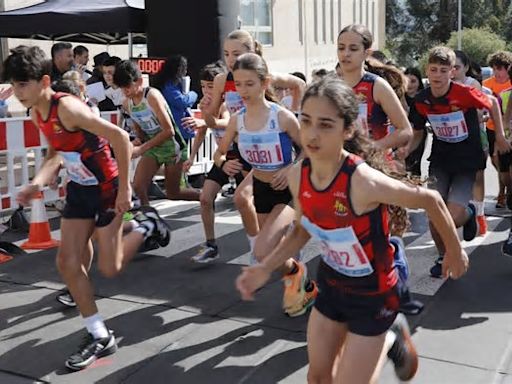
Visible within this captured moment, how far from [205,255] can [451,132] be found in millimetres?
2276

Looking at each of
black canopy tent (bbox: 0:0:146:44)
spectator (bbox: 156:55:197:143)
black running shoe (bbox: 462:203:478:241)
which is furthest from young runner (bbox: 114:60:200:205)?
black canopy tent (bbox: 0:0:146:44)

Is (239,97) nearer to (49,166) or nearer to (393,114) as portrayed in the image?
(393,114)

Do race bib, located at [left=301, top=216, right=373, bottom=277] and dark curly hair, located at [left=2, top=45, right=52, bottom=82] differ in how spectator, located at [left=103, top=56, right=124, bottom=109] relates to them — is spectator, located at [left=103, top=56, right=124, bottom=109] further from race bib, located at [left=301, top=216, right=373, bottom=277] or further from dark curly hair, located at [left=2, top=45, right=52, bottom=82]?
race bib, located at [left=301, top=216, right=373, bottom=277]

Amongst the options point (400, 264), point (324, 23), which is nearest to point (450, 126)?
point (400, 264)

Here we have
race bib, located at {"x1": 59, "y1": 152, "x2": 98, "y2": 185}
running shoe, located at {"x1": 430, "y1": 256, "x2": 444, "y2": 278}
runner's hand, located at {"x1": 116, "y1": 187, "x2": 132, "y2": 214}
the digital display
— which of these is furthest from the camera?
the digital display

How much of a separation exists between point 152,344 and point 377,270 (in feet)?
6.29

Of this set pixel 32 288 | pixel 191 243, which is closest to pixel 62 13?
pixel 191 243

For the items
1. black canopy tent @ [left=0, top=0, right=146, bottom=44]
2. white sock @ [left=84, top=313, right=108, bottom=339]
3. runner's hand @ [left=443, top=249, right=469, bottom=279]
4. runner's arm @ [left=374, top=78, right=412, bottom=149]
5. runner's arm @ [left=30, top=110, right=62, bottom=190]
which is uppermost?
black canopy tent @ [left=0, top=0, right=146, bottom=44]

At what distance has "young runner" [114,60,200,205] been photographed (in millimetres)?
6363

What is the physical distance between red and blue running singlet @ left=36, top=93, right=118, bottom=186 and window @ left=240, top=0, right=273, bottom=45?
2346 centimetres

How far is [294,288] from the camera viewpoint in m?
4.70

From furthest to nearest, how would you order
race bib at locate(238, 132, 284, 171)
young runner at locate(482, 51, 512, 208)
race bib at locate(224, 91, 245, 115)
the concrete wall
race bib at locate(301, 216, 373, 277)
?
1. the concrete wall
2. young runner at locate(482, 51, 512, 208)
3. race bib at locate(224, 91, 245, 115)
4. race bib at locate(238, 132, 284, 171)
5. race bib at locate(301, 216, 373, 277)

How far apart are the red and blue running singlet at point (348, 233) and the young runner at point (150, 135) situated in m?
3.47

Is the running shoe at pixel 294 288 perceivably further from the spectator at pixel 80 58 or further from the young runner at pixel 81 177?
the spectator at pixel 80 58
